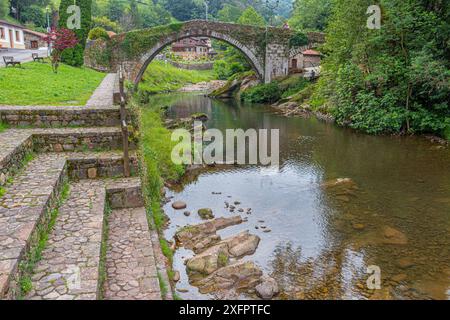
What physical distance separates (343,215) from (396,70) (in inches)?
413

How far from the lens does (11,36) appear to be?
37.3 meters

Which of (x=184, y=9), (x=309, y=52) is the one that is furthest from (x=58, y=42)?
(x=184, y=9)

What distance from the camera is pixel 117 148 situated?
845 centimetres

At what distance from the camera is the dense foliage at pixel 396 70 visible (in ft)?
51.8

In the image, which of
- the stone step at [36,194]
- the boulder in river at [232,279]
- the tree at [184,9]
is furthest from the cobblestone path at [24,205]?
the tree at [184,9]

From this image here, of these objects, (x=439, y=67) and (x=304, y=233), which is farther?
(x=439, y=67)

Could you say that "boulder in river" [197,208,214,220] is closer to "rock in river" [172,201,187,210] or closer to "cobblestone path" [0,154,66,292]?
"rock in river" [172,201,187,210]

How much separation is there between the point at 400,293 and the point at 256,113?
830 inches

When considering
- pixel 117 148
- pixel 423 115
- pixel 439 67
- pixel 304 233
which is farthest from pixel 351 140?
pixel 117 148

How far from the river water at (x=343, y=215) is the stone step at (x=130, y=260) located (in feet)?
3.23

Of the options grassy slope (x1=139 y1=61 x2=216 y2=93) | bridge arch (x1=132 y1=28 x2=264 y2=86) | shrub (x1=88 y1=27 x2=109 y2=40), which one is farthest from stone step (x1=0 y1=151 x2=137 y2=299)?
grassy slope (x1=139 y1=61 x2=216 y2=93)

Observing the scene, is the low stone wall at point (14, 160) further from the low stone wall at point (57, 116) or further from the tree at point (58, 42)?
the tree at point (58, 42)
